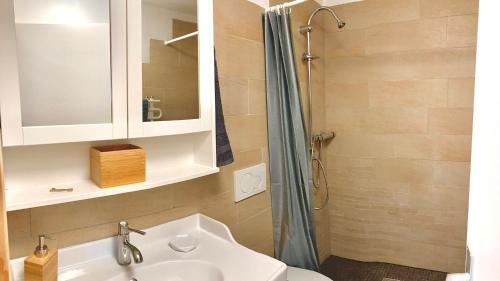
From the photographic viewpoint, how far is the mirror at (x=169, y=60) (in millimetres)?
1225

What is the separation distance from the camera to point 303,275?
183cm

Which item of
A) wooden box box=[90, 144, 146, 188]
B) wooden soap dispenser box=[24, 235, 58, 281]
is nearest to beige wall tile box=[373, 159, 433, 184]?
wooden box box=[90, 144, 146, 188]

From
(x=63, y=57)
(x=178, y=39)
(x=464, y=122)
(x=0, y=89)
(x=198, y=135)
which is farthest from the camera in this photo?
(x=464, y=122)

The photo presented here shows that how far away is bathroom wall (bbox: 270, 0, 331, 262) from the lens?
234cm

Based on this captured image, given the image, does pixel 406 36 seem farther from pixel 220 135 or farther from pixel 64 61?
pixel 64 61

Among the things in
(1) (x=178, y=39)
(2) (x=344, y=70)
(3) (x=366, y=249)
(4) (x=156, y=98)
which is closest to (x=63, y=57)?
(4) (x=156, y=98)

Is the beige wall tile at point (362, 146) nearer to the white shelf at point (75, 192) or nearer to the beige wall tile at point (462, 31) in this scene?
the beige wall tile at point (462, 31)

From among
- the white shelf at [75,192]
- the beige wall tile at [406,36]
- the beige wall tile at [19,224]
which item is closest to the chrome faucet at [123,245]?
the white shelf at [75,192]

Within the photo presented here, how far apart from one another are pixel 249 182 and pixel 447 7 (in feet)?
6.17

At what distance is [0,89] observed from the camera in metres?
0.90

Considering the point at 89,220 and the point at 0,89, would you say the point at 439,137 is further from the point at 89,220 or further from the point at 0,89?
the point at 0,89

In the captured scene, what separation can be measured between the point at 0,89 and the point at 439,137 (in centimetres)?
258

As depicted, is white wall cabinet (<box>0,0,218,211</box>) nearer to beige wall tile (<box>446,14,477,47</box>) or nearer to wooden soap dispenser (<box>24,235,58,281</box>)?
wooden soap dispenser (<box>24,235,58,281</box>)

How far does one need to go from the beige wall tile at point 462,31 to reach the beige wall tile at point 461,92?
0.25m
